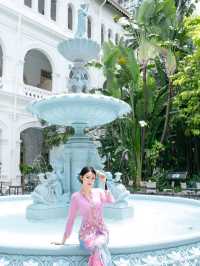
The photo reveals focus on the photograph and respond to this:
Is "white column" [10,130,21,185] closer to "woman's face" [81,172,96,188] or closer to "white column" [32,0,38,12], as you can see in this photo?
"white column" [32,0,38,12]

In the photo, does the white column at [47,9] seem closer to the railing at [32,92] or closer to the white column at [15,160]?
the railing at [32,92]

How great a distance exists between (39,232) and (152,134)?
519 inches

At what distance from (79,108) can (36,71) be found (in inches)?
707

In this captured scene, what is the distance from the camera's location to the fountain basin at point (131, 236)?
307 centimetres

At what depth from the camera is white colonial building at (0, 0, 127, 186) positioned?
17281 millimetres

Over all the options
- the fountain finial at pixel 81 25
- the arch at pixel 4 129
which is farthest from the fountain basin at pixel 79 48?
the arch at pixel 4 129

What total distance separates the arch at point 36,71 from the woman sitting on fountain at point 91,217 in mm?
20109

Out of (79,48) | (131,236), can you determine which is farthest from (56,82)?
(131,236)

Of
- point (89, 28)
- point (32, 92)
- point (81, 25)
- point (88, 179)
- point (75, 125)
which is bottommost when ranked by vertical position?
point (88, 179)

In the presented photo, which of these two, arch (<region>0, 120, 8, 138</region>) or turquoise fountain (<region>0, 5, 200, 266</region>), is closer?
turquoise fountain (<region>0, 5, 200, 266</region>)

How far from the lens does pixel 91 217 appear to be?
3002 millimetres

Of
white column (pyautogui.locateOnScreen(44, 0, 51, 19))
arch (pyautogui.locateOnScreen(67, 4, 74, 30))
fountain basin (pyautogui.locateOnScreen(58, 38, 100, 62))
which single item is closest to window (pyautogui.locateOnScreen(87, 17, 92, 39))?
arch (pyautogui.locateOnScreen(67, 4, 74, 30))

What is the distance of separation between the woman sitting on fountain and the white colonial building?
42.2ft

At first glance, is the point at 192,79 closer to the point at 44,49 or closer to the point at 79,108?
the point at 79,108
